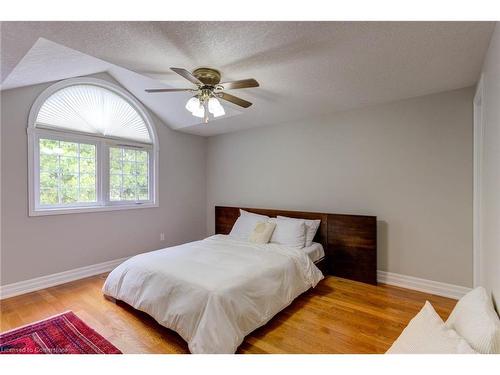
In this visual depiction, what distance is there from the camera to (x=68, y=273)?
10.4ft

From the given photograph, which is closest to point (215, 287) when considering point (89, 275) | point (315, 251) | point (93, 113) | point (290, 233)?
point (290, 233)

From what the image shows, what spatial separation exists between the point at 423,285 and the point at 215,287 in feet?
8.09

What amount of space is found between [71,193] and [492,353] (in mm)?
4076

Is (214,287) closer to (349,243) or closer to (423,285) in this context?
(349,243)

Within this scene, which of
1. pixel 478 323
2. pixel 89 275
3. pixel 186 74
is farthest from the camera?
pixel 89 275

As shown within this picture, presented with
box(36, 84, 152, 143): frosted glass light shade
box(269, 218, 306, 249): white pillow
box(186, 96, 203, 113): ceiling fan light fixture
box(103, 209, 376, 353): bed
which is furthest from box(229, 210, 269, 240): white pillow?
box(36, 84, 152, 143): frosted glass light shade

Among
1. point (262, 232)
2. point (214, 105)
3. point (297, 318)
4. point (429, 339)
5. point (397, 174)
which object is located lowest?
point (297, 318)

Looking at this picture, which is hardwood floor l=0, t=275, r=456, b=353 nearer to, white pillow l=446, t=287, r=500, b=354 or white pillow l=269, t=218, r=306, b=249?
white pillow l=269, t=218, r=306, b=249

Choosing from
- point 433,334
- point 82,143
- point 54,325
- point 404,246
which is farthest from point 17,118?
point 404,246

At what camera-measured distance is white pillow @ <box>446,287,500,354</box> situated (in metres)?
0.98

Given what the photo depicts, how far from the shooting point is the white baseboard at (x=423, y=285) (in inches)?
104

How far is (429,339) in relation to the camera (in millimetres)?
1102

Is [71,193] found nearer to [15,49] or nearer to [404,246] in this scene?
[15,49]

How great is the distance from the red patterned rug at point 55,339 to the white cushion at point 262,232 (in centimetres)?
181
